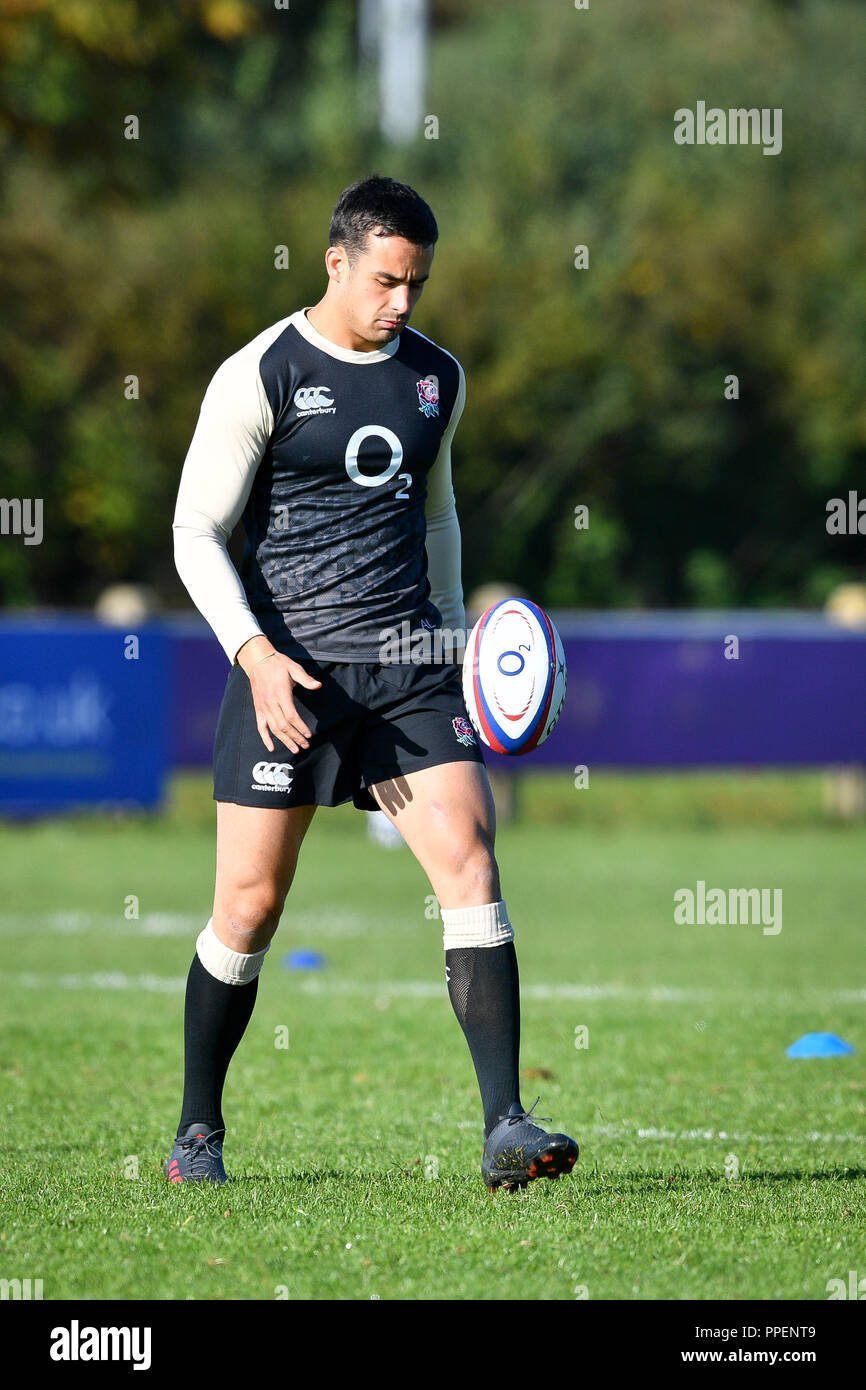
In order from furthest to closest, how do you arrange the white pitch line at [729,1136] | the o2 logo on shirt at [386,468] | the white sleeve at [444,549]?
the white pitch line at [729,1136] → the white sleeve at [444,549] → the o2 logo on shirt at [386,468]

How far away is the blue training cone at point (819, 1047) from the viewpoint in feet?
23.6

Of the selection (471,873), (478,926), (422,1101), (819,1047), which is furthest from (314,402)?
(819,1047)

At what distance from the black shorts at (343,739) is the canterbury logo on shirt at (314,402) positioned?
0.62m

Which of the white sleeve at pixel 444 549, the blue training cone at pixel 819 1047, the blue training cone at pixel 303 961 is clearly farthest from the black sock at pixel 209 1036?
the blue training cone at pixel 303 961

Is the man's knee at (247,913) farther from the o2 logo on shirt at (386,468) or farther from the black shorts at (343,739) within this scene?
the o2 logo on shirt at (386,468)

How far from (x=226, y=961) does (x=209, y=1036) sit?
0.70 ft

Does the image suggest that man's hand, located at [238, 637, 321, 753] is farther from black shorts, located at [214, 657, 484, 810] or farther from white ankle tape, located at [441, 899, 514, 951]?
white ankle tape, located at [441, 899, 514, 951]

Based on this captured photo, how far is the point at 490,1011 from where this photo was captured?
4.73m

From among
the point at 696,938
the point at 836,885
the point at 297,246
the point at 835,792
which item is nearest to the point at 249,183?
the point at 297,246

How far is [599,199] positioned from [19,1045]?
87.9ft

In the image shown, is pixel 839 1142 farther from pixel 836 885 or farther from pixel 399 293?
pixel 836 885

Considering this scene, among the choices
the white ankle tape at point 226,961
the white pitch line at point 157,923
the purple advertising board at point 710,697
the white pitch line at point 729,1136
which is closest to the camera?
the white ankle tape at point 226,961

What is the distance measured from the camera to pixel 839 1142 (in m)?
5.70

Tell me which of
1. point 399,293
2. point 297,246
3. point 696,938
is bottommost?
point 696,938
